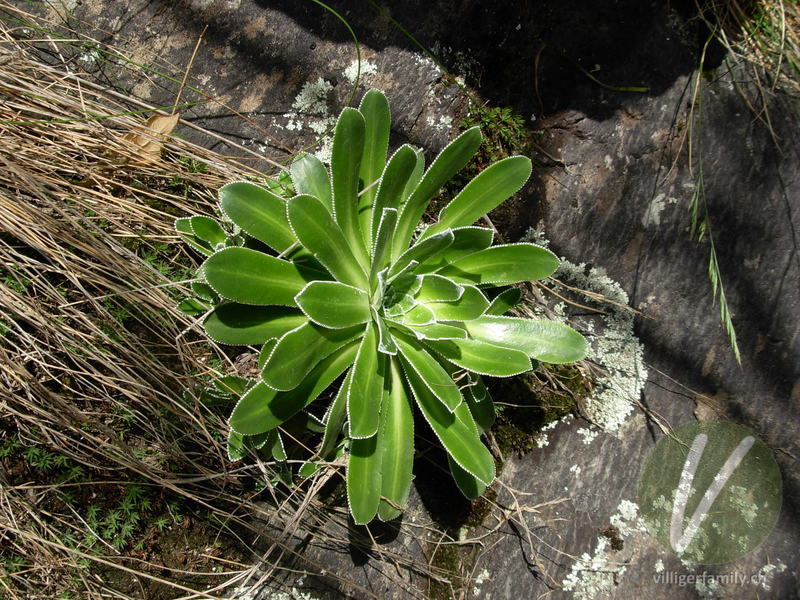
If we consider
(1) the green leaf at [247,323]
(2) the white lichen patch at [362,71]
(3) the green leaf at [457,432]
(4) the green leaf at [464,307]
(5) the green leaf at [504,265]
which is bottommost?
(1) the green leaf at [247,323]

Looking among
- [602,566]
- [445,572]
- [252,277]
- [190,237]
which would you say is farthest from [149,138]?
[602,566]

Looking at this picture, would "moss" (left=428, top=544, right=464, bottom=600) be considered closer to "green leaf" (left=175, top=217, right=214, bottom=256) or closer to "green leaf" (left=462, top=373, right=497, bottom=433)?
"green leaf" (left=462, top=373, right=497, bottom=433)

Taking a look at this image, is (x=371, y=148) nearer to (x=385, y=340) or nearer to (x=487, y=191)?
(x=487, y=191)

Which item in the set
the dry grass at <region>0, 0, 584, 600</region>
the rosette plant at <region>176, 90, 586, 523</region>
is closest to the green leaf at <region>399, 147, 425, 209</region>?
the rosette plant at <region>176, 90, 586, 523</region>

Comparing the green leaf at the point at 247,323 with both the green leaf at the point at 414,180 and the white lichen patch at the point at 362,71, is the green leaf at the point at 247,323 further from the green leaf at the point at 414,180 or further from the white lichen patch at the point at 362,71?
the white lichen patch at the point at 362,71

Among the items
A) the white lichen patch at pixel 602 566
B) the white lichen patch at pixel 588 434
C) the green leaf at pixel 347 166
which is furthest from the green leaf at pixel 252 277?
the white lichen patch at pixel 602 566

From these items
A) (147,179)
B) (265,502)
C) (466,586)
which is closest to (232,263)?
(147,179)
